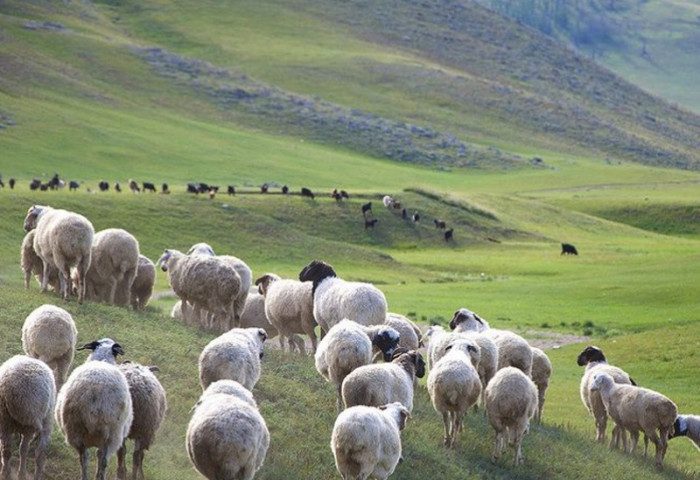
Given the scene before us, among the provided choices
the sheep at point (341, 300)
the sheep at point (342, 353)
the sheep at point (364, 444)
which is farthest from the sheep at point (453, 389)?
the sheep at point (341, 300)

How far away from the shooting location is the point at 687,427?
2138cm

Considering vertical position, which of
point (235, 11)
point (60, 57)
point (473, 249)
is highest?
point (235, 11)

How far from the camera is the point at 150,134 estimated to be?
93.3 metres

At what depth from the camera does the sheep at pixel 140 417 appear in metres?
14.5

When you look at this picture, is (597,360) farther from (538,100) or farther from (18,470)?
(538,100)

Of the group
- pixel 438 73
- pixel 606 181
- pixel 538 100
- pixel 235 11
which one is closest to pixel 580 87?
pixel 538 100

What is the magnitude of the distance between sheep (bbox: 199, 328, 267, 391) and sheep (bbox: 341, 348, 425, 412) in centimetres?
141

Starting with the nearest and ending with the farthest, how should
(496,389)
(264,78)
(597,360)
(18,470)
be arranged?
(18,470) → (496,389) → (597,360) → (264,78)

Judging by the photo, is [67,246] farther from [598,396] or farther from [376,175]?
[376,175]

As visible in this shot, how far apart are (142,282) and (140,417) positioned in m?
12.4

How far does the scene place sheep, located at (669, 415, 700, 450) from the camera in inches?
829

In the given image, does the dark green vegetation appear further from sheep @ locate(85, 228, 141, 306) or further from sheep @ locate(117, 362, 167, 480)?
sheep @ locate(85, 228, 141, 306)

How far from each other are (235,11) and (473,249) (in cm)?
11157

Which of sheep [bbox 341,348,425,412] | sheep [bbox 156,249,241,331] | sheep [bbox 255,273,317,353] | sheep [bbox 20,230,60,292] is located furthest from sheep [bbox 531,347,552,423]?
sheep [bbox 20,230,60,292]
